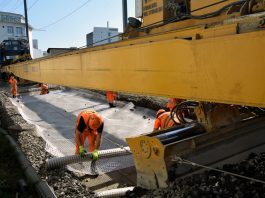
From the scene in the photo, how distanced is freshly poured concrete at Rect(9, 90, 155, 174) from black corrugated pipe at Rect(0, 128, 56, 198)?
84 centimetres

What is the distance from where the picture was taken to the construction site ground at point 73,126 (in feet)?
18.7

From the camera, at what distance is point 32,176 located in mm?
4938

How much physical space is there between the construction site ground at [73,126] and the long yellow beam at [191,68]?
1.96m

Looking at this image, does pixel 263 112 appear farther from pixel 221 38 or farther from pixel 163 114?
pixel 221 38

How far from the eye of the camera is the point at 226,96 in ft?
6.34

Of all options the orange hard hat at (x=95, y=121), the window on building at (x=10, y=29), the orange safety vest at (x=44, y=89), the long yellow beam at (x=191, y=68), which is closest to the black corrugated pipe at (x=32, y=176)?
the orange hard hat at (x=95, y=121)

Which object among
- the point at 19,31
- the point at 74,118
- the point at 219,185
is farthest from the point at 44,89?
the point at 19,31

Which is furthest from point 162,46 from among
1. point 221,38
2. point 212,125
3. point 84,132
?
point 84,132

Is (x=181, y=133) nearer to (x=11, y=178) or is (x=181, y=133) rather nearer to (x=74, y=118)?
(x=11, y=178)

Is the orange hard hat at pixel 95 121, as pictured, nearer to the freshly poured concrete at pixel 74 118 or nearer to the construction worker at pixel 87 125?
the construction worker at pixel 87 125

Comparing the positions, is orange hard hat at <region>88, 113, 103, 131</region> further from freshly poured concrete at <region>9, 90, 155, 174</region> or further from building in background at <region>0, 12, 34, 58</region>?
building in background at <region>0, 12, 34, 58</region>

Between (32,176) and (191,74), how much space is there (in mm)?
3589

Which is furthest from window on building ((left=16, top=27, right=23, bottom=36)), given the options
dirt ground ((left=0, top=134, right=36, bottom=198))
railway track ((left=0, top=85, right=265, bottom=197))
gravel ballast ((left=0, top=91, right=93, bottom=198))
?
dirt ground ((left=0, top=134, right=36, bottom=198))

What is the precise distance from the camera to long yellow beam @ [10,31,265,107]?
1.76 meters
